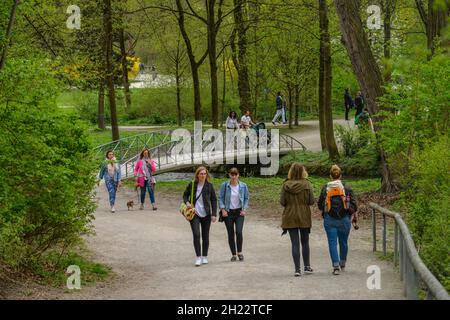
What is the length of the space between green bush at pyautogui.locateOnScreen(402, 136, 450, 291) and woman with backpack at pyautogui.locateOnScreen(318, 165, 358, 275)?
1146 mm

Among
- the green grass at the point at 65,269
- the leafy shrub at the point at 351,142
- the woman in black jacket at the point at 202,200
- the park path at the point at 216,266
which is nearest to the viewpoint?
the park path at the point at 216,266

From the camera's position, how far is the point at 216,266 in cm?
1350

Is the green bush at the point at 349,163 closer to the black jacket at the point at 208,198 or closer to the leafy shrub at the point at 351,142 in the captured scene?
the leafy shrub at the point at 351,142

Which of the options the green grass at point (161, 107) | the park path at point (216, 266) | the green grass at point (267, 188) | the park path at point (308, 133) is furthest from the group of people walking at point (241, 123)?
the park path at point (216, 266)

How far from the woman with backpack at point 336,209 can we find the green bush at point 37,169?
3.70m

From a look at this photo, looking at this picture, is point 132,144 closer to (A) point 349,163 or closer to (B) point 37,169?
(A) point 349,163

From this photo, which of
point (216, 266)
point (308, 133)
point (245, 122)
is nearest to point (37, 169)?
point (216, 266)

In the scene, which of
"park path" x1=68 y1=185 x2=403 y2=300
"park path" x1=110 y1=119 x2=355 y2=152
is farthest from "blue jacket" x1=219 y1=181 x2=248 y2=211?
"park path" x1=110 y1=119 x2=355 y2=152

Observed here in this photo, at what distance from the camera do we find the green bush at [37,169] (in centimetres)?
1085

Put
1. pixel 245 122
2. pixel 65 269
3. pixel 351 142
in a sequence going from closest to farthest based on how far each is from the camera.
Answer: pixel 65 269 < pixel 351 142 < pixel 245 122

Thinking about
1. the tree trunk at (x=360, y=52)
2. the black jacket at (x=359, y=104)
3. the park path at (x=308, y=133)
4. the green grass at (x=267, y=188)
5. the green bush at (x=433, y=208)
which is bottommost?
the green grass at (x=267, y=188)

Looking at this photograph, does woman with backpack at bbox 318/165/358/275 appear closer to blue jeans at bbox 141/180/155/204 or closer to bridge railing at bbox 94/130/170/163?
blue jeans at bbox 141/180/155/204

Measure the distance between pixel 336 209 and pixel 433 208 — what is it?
1393 millimetres
